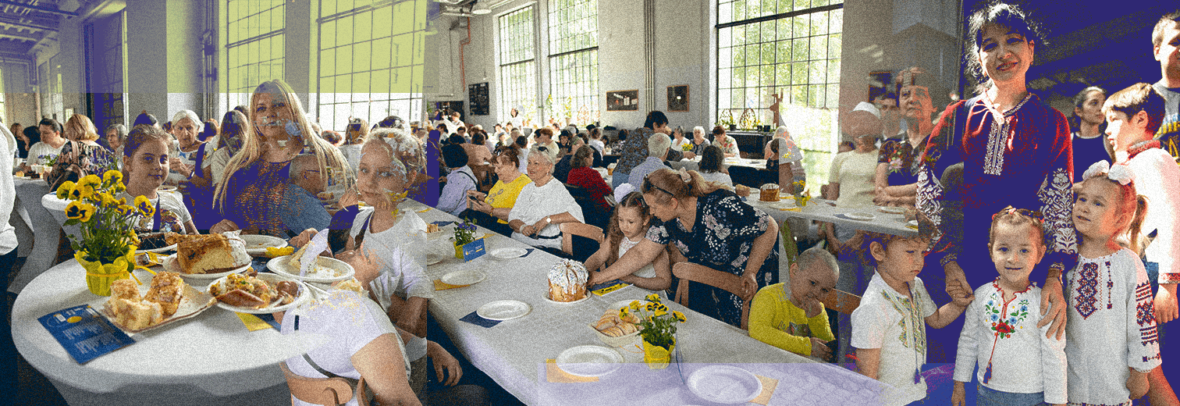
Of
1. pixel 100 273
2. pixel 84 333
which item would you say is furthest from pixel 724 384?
pixel 100 273

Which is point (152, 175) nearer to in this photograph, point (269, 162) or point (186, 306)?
point (186, 306)

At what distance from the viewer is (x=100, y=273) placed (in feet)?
4.61

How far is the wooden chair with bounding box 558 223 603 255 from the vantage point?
313 cm

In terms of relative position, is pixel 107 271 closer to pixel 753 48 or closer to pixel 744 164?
pixel 744 164

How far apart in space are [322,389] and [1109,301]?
5.18 ft

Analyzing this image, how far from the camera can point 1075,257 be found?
1033 millimetres

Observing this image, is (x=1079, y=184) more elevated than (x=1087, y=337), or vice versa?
(x=1079, y=184)

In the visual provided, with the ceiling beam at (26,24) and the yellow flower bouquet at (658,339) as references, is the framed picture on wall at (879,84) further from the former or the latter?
the ceiling beam at (26,24)

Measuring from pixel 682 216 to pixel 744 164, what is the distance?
445cm

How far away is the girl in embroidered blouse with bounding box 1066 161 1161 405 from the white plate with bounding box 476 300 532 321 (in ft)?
4.28

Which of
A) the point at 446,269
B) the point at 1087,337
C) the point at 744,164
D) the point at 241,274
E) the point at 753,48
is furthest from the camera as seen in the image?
the point at 753,48

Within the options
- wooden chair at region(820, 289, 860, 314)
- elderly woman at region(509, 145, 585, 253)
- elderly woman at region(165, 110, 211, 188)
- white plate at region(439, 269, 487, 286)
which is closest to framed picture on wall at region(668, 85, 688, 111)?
elderly woman at region(509, 145, 585, 253)

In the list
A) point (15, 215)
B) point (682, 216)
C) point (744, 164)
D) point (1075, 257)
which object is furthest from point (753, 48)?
point (15, 215)

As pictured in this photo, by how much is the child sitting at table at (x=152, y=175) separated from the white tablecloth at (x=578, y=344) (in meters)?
0.68
